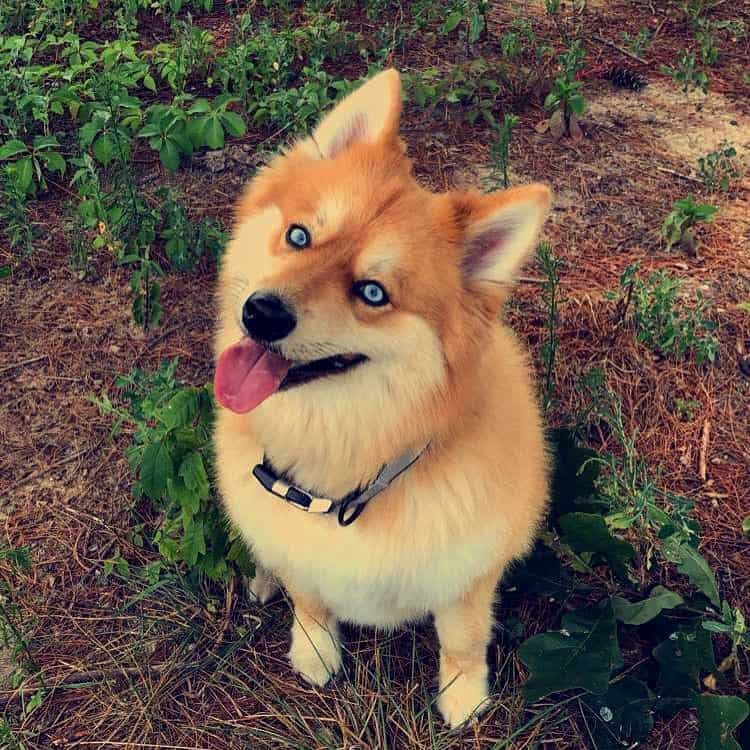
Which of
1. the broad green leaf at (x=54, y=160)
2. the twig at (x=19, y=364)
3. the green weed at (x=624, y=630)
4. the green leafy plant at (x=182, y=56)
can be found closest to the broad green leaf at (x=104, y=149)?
the broad green leaf at (x=54, y=160)

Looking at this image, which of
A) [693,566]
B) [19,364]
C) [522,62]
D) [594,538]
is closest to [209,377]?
[19,364]

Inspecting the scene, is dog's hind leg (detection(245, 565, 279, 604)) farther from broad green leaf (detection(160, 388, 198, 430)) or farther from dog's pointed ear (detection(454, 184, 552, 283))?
dog's pointed ear (detection(454, 184, 552, 283))

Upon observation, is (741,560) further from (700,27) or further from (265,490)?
(700,27)

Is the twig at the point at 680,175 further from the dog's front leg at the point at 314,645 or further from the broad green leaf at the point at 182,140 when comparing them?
the dog's front leg at the point at 314,645

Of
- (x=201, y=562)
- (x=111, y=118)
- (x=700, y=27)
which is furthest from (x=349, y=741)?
(x=700, y=27)

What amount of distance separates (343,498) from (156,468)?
→ 572 mm

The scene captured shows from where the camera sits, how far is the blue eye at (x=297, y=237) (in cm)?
178

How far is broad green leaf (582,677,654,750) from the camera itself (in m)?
2.10

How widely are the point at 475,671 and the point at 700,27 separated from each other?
3940mm

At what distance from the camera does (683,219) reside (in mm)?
3238

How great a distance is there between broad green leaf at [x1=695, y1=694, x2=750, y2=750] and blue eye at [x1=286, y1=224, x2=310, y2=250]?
149 cm

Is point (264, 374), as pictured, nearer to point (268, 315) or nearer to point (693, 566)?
point (268, 315)

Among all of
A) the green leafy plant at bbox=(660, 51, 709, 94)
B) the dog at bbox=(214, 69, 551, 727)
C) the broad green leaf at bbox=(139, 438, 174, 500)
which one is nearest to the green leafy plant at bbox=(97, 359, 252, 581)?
the broad green leaf at bbox=(139, 438, 174, 500)

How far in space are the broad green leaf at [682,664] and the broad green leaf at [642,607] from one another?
7cm
